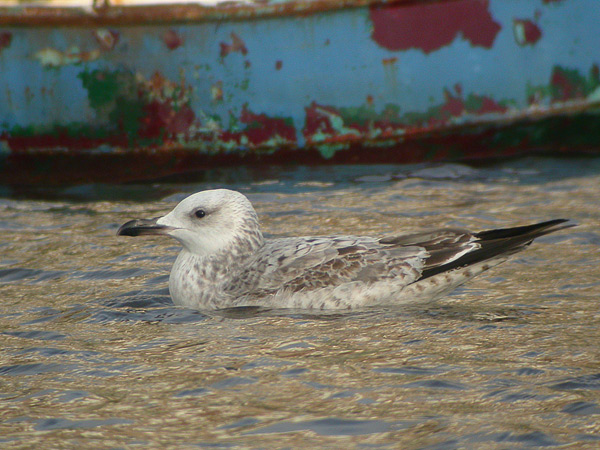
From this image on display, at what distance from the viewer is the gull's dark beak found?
5.75 meters

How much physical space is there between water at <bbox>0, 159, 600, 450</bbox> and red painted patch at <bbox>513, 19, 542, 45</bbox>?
1917 millimetres

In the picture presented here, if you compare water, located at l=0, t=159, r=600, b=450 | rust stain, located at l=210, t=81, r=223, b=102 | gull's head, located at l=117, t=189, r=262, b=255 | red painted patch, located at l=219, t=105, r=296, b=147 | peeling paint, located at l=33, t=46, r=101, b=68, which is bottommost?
water, located at l=0, t=159, r=600, b=450

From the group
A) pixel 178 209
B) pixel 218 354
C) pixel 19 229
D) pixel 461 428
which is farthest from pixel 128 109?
pixel 461 428

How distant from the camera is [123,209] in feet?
27.3

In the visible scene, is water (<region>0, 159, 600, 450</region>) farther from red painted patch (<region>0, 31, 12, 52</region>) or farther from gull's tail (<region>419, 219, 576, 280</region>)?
red painted patch (<region>0, 31, 12, 52</region>)

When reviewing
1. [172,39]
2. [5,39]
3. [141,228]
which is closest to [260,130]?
[172,39]

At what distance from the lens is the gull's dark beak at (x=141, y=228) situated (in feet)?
18.9

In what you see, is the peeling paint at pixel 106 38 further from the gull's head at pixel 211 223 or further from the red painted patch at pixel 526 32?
the red painted patch at pixel 526 32

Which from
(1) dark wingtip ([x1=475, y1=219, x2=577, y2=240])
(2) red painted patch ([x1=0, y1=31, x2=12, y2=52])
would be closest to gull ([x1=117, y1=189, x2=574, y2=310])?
(1) dark wingtip ([x1=475, y1=219, x2=577, y2=240])

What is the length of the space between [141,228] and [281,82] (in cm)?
361

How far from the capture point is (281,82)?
899 centimetres

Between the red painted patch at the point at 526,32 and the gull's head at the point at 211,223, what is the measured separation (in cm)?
420

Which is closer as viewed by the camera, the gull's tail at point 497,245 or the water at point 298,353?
the water at point 298,353

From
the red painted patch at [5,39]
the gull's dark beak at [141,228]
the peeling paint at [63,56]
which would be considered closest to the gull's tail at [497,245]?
the gull's dark beak at [141,228]
